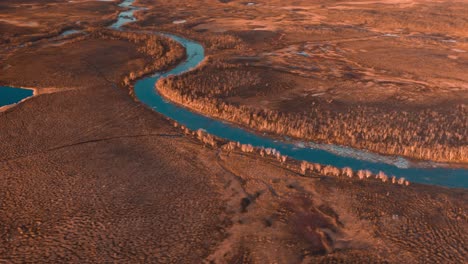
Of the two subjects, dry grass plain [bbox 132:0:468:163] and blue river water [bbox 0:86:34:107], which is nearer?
dry grass plain [bbox 132:0:468:163]

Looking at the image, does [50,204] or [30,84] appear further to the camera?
[30,84]

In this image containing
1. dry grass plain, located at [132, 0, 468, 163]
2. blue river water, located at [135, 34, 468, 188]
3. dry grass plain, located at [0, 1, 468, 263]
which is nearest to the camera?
dry grass plain, located at [0, 1, 468, 263]

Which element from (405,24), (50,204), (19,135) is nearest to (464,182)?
(50,204)

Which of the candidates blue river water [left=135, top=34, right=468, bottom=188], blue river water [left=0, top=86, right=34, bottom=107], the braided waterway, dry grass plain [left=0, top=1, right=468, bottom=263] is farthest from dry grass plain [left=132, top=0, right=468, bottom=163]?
blue river water [left=0, top=86, right=34, bottom=107]

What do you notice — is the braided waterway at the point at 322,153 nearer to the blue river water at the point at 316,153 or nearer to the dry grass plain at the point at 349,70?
the blue river water at the point at 316,153

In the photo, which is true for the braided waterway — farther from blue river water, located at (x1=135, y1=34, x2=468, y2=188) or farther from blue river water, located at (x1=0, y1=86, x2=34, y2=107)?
blue river water, located at (x1=0, y1=86, x2=34, y2=107)

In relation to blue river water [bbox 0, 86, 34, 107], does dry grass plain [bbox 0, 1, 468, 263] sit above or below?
below

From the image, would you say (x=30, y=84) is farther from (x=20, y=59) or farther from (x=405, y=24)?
(x=405, y=24)
